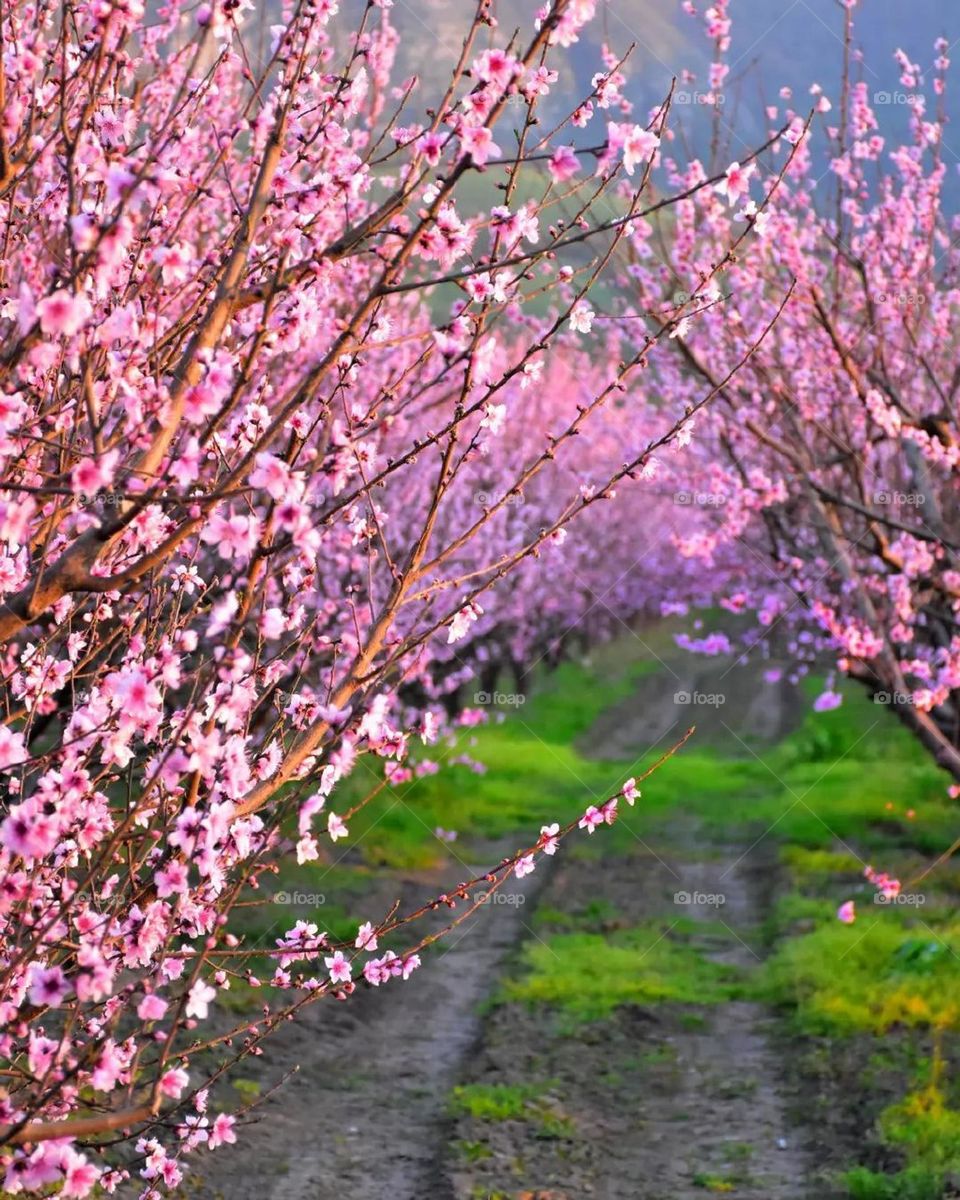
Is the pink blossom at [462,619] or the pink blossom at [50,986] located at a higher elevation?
the pink blossom at [462,619]

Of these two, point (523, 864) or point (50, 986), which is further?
point (523, 864)

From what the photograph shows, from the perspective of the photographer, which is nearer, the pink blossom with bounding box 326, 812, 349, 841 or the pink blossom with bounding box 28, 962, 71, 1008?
the pink blossom with bounding box 28, 962, 71, 1008

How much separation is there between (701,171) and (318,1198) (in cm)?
708

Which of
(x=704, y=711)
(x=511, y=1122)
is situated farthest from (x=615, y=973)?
(x=704, y=711)

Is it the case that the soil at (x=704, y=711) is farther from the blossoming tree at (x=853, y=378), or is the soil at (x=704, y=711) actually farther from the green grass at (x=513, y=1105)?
the green grass at (x=513, y=1105)

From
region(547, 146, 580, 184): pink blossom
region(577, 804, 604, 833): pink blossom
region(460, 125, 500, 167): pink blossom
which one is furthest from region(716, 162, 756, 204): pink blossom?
region(577, 804, 604, 833): pink blossom

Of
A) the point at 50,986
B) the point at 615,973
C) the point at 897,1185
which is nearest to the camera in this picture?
the point at 50,986

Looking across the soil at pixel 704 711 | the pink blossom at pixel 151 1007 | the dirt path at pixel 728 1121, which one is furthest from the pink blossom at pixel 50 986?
the soil at pixel 704 711

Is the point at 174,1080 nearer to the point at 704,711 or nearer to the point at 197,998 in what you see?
the point at 197,998

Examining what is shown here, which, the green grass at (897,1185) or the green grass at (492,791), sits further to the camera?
the green grass at (492,791)

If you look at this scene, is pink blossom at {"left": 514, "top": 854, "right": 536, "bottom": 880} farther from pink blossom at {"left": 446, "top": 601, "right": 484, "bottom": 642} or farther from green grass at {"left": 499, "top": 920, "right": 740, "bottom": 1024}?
green grass at {"left": 499, "top": 920, "right": 740, "bottom": 1024}

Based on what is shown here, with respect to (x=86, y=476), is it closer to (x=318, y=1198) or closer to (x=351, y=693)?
(x=351, y=693)

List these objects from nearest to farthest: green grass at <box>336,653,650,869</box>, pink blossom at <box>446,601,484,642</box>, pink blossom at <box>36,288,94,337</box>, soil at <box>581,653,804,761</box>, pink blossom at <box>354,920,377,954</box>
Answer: pink blossom at <box>36,288,94,337</box>, pink blossom at <box>446,601,484,642</box>, pink blossom at <box>354,920,377,954</box>, green grass at <box>336,653,650,869</box>, soil at <box>581,653,804,761</box>

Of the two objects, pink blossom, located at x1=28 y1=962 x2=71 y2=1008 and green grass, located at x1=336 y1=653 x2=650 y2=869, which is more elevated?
green grass, located at x1=336 y1=653 x2=650 y2=869
